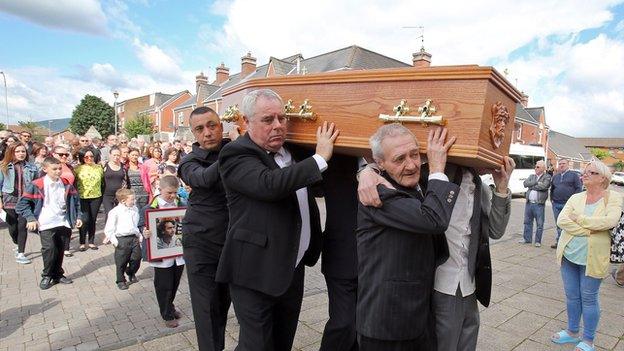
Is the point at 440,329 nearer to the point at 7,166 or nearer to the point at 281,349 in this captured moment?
the point at 281,349

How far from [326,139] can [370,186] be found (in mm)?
423

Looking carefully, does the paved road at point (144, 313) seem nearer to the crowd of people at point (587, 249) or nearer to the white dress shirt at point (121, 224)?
the crowd of people at point (587, 249)

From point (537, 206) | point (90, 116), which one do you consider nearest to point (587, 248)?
point (537, 206)

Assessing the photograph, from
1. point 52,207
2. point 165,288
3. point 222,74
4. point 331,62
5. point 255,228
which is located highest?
point 222,74

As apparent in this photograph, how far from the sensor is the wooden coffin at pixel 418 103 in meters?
1.80

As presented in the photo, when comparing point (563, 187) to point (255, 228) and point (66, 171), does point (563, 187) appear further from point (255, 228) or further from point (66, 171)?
point (66, 171)

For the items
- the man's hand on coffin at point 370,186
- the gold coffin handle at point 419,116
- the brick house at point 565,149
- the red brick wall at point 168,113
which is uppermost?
the red brick wall at point 168,113

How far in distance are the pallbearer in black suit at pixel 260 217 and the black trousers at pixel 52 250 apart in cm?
414

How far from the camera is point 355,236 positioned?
271cm

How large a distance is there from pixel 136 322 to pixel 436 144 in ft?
12.4

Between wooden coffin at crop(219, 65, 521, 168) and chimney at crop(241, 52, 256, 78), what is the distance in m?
39.0

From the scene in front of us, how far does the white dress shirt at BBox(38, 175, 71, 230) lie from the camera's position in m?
5.34

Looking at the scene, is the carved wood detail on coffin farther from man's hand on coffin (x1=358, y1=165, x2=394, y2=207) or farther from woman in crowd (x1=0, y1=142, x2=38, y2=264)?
woman in crowd (x1=0, y1=142, x2=38, y2=264)

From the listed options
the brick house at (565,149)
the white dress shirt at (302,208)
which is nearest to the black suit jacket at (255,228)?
the white dress shirt at (302,208)
